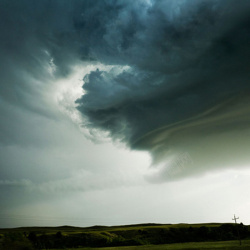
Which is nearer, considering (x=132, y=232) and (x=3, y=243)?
(x=3, y=243)

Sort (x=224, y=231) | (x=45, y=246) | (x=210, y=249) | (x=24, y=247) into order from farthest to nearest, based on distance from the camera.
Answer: (x=224, y=231) < (x=45, y=246) < (x=210, y=249) < (x=24, y=247)

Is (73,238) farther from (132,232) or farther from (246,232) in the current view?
(246,232)

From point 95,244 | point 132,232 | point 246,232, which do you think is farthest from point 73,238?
point 246,232

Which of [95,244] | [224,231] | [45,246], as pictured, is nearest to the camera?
[45,246]

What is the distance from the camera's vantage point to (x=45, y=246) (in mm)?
76438

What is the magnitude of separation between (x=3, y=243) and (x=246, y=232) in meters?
92.0

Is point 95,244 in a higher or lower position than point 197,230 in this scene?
lower

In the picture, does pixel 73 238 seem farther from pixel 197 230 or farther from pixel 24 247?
pixel 24 247

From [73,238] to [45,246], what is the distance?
36.3 feet

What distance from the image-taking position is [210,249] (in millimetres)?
46531

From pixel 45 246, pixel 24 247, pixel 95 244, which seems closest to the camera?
pixel 24 247

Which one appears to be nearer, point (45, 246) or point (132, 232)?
point (45, 246)

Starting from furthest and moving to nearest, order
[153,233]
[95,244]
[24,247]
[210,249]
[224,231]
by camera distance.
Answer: [153,233] < [224,231] < [95,244] < [210,249] < [24,247]

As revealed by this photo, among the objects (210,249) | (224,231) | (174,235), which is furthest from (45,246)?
(224,231)
